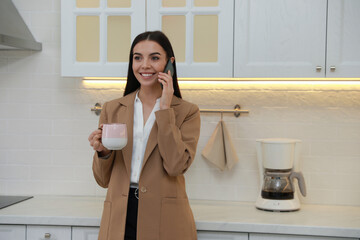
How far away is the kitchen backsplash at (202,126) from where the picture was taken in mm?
2879

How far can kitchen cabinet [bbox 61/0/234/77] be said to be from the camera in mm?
2574

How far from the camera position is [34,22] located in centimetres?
303

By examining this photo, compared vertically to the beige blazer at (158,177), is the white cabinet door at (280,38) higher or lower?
higher

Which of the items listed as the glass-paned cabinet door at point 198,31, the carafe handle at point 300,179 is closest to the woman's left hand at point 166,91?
the glass-paned cabinet door at point 198,31

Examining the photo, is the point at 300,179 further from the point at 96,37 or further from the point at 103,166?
the point at 96,37

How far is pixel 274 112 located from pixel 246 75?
46 centimetres

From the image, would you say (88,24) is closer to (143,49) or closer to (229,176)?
(143,49)

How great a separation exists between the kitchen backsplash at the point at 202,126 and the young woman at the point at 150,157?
0.81 m

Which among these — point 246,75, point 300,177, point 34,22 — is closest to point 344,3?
point 246,75

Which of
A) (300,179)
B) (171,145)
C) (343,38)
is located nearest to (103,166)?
(171,145)

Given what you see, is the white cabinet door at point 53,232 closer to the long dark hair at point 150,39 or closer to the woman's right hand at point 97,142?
the woman's right hand at point 97,142

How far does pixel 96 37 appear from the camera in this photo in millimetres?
2656

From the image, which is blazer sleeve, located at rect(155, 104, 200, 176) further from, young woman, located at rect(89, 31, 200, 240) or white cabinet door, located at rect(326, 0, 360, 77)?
white cabinet door, located at rect(326, 0, 360, 77)

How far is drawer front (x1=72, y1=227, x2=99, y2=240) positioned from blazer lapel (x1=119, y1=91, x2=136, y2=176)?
574 mm
